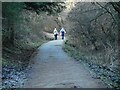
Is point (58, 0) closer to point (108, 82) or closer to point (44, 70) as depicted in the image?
point (44, 70)

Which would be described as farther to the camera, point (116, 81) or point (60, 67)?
point (60, 67)

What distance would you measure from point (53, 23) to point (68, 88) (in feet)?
160

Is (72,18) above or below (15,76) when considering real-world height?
above

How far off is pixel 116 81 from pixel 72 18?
708 inches

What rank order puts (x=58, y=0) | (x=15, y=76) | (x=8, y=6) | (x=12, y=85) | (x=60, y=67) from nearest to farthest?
1. (x=12, y=85)
2. (x=15, y=76)
3. (x=8, y=6)
4. (x=60, y=67)
5. (x=58, y=0)

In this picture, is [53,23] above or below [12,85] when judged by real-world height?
above

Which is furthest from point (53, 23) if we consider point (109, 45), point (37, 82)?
point (37, 82)

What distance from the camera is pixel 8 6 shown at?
1612 cm

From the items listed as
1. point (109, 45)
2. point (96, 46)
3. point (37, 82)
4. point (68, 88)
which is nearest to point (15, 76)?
point (37, 82)

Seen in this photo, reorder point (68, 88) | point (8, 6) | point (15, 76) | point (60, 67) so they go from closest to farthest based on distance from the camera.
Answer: point (68, 88), point (15, 76), point (8, 6), point (60, 67)

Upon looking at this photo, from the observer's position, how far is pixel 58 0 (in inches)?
853

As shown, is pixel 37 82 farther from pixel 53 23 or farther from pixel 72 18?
pixel 53 23

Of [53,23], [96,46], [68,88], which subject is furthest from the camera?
[53,23]

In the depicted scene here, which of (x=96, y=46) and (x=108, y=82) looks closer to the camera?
(x=108, y=82)
